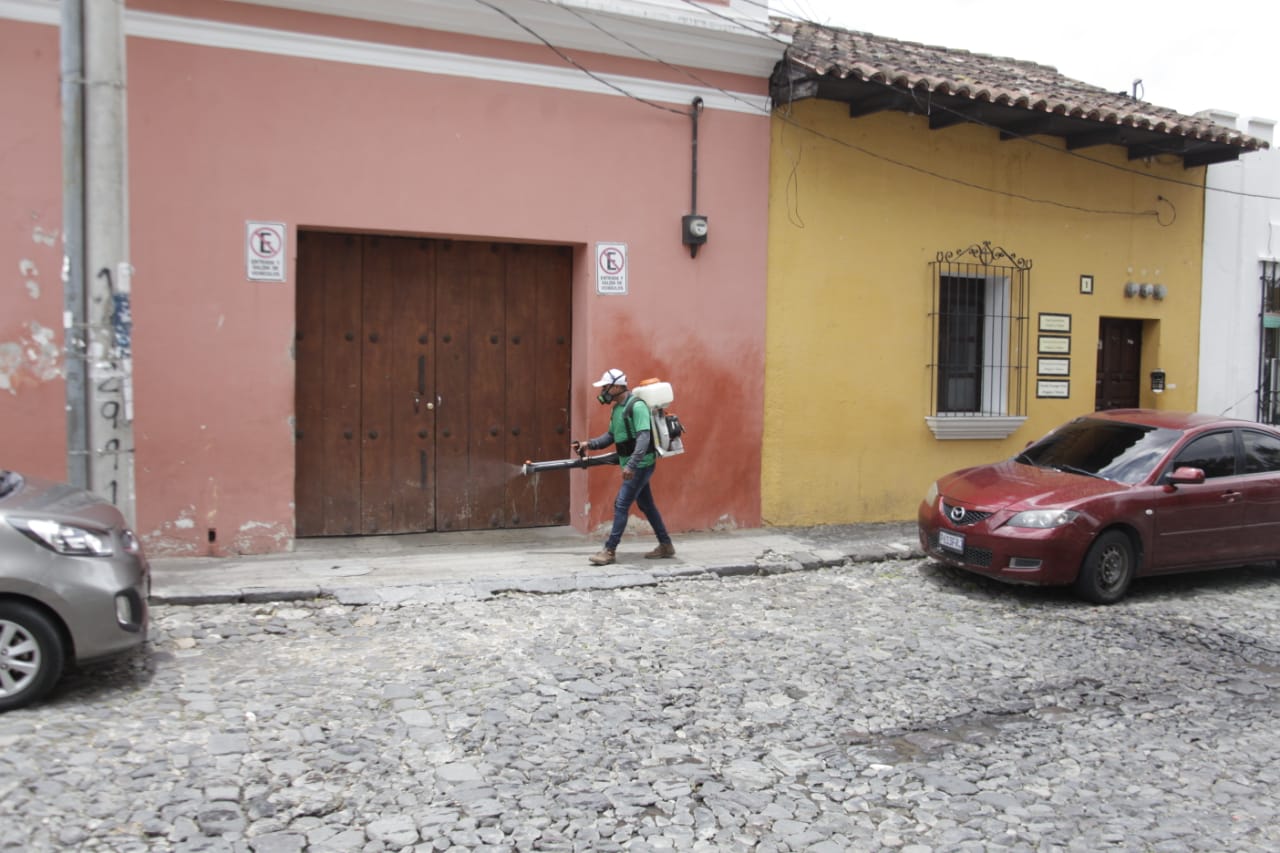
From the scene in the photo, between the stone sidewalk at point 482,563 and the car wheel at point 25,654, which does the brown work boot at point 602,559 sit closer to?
the stone sidewalk at point 482,563

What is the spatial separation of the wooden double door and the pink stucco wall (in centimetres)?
35

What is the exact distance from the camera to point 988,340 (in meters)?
11.5

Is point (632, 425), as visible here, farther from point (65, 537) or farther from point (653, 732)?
point (65, 537)

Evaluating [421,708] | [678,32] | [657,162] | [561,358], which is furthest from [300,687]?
[678,32]

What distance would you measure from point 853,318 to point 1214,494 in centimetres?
375

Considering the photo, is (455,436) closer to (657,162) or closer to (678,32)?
(657,162)

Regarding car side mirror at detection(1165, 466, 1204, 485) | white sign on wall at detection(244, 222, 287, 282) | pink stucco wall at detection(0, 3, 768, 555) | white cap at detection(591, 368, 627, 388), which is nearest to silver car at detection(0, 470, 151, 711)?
pink stucco wall at detection(0, 3, 768, 555)

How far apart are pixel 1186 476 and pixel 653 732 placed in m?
5.18

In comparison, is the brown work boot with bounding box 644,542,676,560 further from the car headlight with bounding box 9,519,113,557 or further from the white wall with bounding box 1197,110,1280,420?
the white wall with bounding box 1197,110,1280,420

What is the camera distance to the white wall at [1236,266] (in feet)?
42.3

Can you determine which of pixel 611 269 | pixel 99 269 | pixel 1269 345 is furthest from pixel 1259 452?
pixel 99 269

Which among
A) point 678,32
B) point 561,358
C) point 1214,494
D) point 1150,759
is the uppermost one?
point 678,32

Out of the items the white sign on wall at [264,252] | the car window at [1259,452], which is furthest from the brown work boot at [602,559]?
the car window at [1259,452]

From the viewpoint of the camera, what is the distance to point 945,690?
5691 mm
